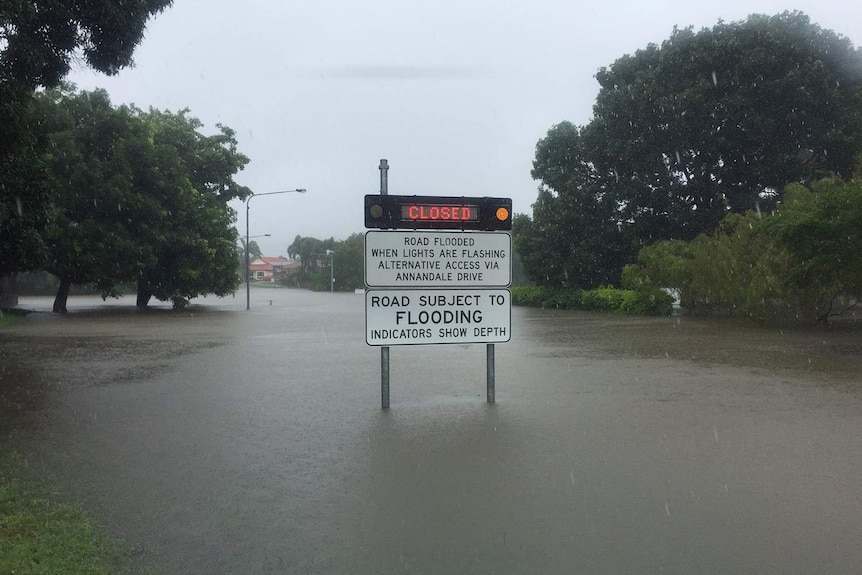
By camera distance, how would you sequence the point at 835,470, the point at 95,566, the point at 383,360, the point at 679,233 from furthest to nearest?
the point at 679,233 < the point at 383,360 < the point at 835,470 < the point at 95,566

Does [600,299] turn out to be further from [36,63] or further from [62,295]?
[36,63]

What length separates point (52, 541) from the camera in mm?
4395

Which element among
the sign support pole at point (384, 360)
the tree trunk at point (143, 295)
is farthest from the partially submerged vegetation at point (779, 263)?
the tree trunk at point (143, 295)

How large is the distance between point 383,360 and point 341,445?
191cm

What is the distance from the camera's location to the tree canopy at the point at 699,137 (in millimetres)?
32188

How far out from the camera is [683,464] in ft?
20.7

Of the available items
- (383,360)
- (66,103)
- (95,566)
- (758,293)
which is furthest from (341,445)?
(66,103)

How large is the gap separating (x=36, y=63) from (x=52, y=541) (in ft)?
30.5

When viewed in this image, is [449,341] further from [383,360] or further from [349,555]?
[349,555]

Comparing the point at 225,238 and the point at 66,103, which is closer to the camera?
the point at 66,103

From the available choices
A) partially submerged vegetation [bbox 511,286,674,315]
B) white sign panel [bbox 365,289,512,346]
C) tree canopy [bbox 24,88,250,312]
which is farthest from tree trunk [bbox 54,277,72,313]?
white sign panel [bbox 365,289,512,346]

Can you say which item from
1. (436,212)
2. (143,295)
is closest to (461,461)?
(436,212)

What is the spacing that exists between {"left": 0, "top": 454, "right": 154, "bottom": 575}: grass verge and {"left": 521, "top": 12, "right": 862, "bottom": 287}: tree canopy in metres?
31.7

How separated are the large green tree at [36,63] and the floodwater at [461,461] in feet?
8.35
